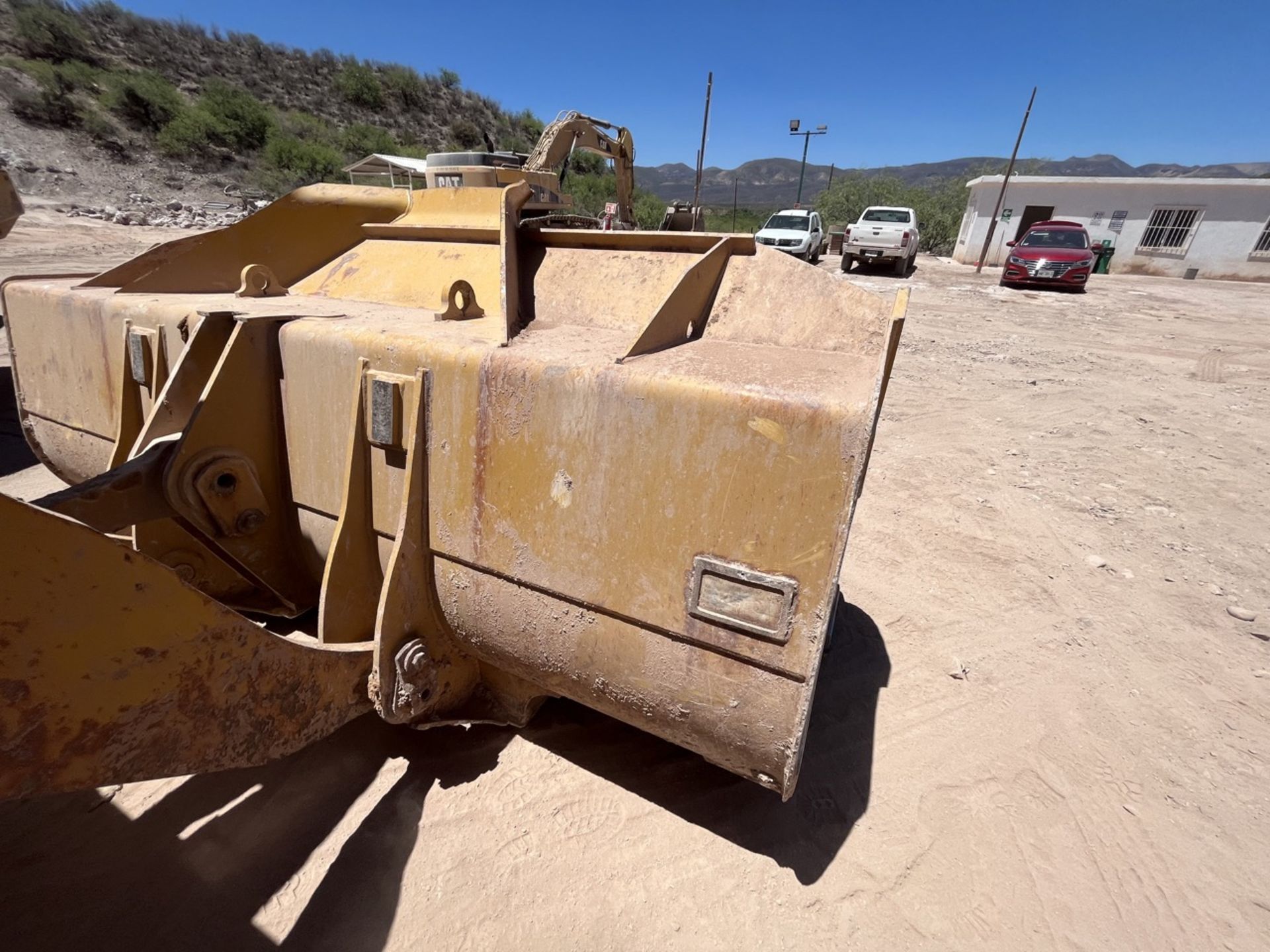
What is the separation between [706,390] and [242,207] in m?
24.8

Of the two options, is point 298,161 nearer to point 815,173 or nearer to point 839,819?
point 839,819

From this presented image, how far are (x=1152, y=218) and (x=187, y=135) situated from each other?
112 feet

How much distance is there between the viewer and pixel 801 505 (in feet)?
4.17

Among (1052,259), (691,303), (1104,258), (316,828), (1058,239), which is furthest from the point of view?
(1104,258)

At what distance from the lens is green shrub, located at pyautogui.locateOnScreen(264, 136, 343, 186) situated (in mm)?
24234

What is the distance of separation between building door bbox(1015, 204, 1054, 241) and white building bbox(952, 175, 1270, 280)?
0.02 metres

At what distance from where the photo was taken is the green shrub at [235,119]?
2425cm

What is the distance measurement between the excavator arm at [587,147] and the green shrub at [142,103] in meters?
27.3

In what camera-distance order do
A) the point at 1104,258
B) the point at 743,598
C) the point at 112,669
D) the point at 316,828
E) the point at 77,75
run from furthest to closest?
the point at 77,75 < the point at 1104,258 < the point at 316,828 < the point at 743,598 < the point at 112,669

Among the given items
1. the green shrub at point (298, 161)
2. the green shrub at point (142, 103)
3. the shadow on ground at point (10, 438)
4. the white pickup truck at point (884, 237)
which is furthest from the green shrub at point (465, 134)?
the shadow on ground at point (10, 438)

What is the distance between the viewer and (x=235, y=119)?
25.0m

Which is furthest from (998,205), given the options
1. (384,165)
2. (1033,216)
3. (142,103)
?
(142,103)

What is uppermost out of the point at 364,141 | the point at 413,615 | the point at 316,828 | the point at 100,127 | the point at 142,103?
the point at 142,103

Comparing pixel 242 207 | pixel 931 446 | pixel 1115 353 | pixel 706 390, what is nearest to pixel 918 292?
pixel 1115 353
